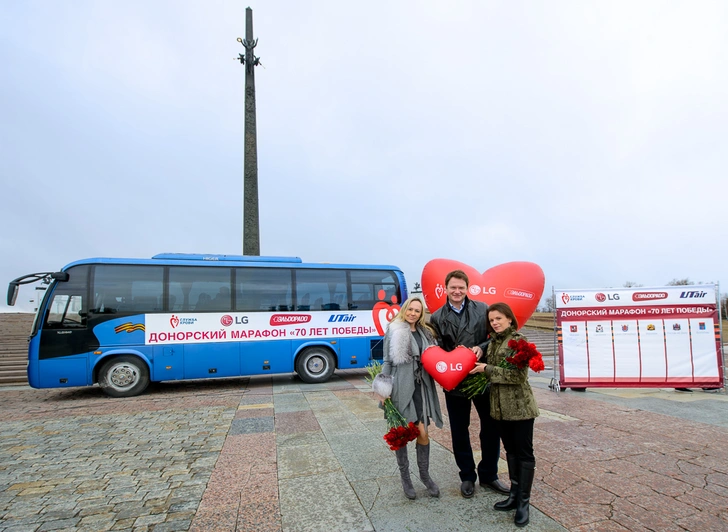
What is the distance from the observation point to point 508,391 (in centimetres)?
299

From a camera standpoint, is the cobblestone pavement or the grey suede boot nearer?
the cobblestone pavement

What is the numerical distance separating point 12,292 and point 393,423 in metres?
8.46

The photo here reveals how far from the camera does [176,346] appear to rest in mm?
8992

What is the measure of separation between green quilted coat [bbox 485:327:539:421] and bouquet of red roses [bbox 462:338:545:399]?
5 centimetres

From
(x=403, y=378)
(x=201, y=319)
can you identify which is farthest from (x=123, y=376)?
(x=403, y=378)

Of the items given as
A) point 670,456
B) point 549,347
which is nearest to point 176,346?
point 670,456

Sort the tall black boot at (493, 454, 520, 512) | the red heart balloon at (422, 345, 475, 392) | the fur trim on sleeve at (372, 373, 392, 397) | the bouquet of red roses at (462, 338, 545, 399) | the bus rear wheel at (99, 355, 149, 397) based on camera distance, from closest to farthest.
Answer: the bouquet of red roses at (462, 338, 545, 399)
the tall black boot at (493, 454, 520, 512)
the red heart balloon at (422, 345, 475, 392)
the fur trim on sleeve at (372, 373, 392, 397)
the bus rear wheel at (99, 355, 149, 397)

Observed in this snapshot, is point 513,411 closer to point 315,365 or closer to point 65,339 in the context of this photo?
point 315,365

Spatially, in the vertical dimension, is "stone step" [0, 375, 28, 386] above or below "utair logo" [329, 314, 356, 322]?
below

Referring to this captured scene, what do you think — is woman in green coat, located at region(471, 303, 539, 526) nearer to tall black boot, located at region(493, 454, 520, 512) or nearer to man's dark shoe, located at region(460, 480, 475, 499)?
tall black boot, located at region(493, 454, 520, 512)

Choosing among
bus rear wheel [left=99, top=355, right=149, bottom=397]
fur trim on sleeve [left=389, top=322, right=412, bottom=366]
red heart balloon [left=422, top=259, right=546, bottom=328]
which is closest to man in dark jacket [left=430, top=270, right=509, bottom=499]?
fur trim on sleeve [left=389, top=322, right=412, bottom=366]

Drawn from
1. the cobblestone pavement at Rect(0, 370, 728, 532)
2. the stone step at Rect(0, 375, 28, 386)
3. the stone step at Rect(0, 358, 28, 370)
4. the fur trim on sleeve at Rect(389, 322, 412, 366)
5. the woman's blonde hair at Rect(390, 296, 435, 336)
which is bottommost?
the stone step at Rect(0, 375, 28, 386)

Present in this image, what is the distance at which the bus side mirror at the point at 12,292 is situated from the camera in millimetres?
7859

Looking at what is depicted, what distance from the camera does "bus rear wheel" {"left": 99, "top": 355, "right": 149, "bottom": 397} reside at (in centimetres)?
859
